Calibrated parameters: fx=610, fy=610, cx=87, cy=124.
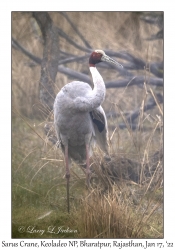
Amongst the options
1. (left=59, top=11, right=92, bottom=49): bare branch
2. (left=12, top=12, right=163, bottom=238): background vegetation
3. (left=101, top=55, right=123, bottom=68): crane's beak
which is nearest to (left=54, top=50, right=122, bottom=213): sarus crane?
(left=101, top=55, right=123, bottom=68): crane's beak

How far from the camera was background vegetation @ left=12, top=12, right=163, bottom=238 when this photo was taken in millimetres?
5602

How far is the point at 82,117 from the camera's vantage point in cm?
590

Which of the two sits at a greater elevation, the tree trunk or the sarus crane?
the tree trunk

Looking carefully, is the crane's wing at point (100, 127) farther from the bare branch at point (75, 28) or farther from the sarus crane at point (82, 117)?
the bare branch at point (75, 28)

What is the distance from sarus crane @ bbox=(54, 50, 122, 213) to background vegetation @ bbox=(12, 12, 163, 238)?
11 cm

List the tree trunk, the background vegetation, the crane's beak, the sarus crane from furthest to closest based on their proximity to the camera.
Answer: the tree trunk
the crane's beak
the sarus crane
the background vegetation

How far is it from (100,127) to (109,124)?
0.37 metres

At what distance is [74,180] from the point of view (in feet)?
19.7

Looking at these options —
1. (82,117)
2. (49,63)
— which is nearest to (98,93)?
(82,117)

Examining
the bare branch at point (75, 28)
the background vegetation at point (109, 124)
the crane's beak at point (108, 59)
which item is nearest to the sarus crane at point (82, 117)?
the crane's beak at point (108, 59)

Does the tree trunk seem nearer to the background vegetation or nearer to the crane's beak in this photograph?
the background vegetation

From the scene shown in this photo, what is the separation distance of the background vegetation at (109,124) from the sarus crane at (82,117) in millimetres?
111

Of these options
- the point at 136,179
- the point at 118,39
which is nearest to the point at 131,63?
the point at 118,39
